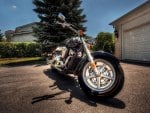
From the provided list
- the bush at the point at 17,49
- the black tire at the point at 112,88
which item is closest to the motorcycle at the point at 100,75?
the black tire at the point at 112,88

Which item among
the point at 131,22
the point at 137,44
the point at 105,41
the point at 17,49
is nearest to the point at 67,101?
the point at 137,44

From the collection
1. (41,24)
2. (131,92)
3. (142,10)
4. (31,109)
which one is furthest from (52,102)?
(41,24)

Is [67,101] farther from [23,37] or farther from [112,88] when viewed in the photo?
[23,37]

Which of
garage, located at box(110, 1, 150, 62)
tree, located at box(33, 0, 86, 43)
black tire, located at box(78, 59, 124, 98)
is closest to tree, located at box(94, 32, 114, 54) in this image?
tree, located at box(33, 0, 86, 43)

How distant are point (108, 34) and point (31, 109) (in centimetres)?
2071

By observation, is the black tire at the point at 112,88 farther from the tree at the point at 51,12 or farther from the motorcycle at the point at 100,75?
the tree at the point at 51,12

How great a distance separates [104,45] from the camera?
832 inches

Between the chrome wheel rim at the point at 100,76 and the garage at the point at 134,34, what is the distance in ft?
27.3

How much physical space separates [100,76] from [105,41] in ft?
61.6

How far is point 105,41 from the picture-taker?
22281mm

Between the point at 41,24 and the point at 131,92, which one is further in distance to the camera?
the point at 41,24

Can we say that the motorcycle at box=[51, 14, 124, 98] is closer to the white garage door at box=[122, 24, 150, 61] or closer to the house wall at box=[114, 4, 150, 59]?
the white garage door at box=[122, 24, 150, 61]

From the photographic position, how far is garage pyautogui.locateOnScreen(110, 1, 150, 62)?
11.7m

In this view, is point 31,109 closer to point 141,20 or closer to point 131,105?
point 131,105
